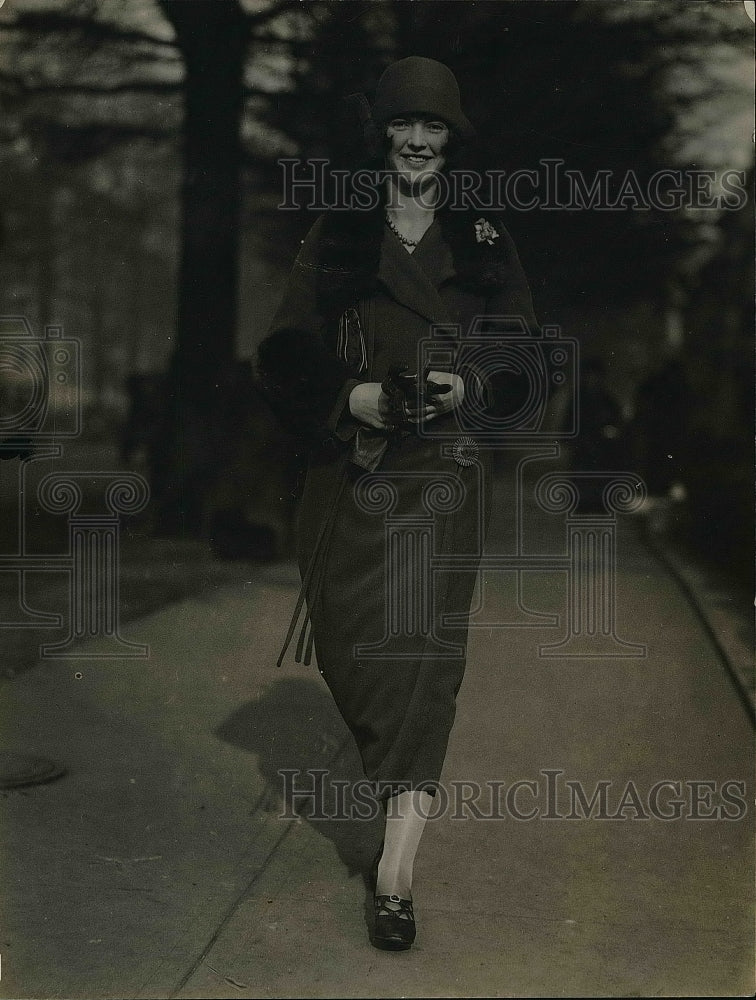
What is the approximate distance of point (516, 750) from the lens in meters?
4.23

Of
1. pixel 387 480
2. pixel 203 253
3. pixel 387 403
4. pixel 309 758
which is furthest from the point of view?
pixel 309 758

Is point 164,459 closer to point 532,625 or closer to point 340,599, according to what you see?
point 340,599

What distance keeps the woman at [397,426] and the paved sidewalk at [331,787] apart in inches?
7.6

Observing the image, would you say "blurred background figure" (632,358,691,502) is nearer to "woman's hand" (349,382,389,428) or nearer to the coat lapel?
the coat lapel

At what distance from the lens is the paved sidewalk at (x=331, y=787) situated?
12.6 ft

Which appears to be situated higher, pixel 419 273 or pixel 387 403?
pixel 419 273

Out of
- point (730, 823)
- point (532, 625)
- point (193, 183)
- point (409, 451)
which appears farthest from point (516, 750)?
point (193, 183)

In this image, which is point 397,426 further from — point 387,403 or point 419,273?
point 419,273

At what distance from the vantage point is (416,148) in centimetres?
388

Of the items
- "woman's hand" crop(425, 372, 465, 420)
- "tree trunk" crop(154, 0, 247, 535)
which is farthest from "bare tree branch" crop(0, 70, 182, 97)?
"woman's hand" crop(425, 372, 465, 420)

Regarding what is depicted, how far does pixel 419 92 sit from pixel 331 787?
2.22 meters

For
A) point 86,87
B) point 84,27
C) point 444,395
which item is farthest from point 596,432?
point 84,27

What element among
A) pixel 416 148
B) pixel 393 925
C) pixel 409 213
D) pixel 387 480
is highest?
pixel 416 148

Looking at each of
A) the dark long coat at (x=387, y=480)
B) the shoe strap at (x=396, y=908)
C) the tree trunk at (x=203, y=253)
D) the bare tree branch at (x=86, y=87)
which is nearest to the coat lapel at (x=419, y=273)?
the dark long coat at (x=387, y=480)
